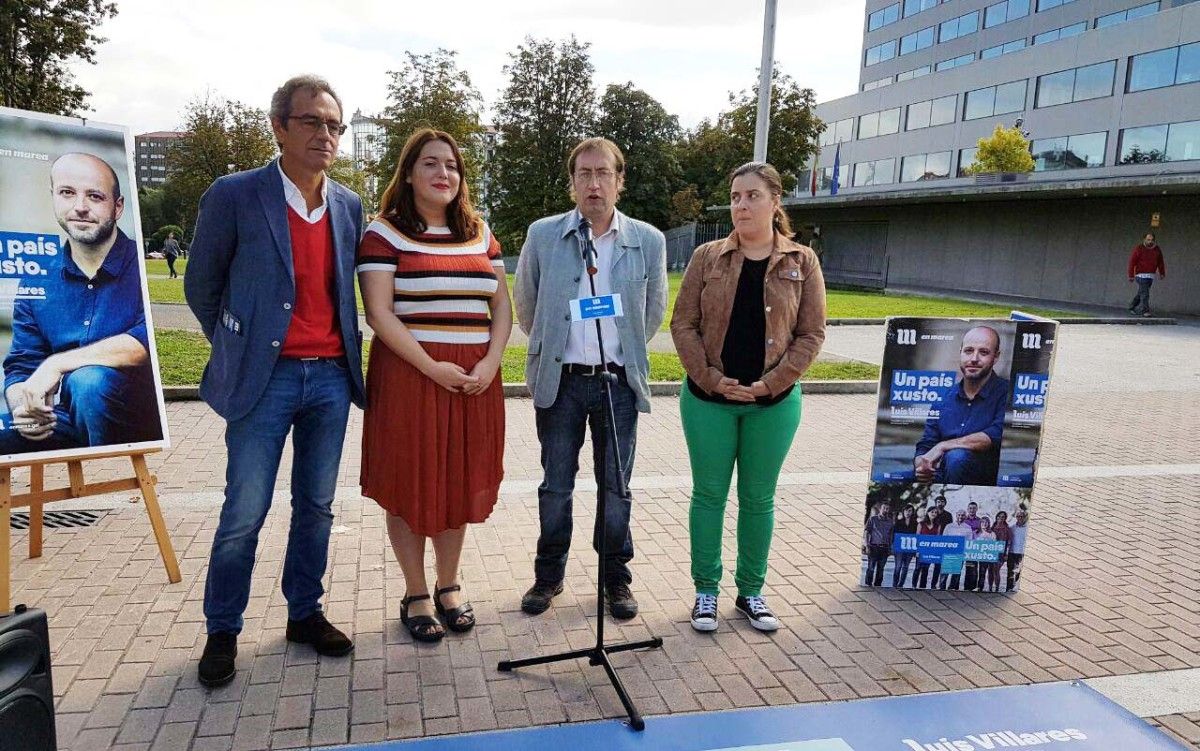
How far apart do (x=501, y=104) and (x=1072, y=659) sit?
48.6m

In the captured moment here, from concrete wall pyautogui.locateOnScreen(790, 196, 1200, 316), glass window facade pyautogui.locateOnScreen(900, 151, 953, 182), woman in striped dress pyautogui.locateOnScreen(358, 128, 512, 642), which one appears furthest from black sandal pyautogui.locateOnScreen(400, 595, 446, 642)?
glass window facade pyautogui.locateOnScreen(900, 151, 953, 182)

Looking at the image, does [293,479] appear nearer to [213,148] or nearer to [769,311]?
[769,311]

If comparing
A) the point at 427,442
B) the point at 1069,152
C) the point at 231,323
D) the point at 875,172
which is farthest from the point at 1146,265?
the point at 875,172

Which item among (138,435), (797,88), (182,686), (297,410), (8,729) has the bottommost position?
(182,686)

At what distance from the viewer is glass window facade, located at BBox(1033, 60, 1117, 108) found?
32281 mm

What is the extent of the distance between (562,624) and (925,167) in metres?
46.9

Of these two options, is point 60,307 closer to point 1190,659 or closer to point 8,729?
point 8,729

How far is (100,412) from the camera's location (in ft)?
11.7

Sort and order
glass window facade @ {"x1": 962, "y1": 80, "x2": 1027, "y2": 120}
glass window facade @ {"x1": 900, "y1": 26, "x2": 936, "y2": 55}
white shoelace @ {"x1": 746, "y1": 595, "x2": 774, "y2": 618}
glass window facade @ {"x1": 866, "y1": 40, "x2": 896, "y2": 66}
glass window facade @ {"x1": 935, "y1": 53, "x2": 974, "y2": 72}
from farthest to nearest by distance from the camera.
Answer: glass window facade @ {"x1": 866, "y1": 40, "x2": 896, "y2": 66}
glass window facade @ {"x1": 900, "y1": 26, "x2": 936, "y2": 55}
glass window facade @ {"x1": 935, "y1": 53, "x2": 974, "y2": 72}
glass window facade @ {"x1": 962, "y1": 80, "x2": 1027, "y2": 120}
white shoelace @ {"x1": 746, "y1": 595, "x2": 774, "y2": 618}

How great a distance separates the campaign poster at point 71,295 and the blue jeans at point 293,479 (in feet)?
3.54

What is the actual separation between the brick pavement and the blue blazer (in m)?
1.15

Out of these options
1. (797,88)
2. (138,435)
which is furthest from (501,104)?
(138,435)

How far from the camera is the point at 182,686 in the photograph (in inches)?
116

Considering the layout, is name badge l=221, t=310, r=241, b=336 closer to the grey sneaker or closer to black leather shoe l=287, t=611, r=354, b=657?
black leather shoe l=287, t=611, r=354, b=657
